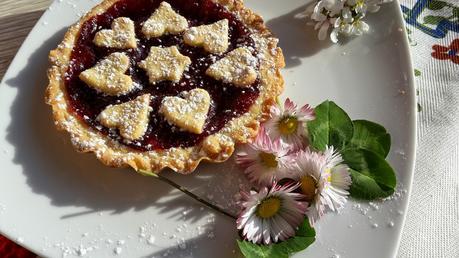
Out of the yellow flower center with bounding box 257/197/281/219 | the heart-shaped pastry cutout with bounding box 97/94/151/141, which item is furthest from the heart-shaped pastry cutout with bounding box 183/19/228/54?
the yellow flower center with bounding box 257/197/281/219

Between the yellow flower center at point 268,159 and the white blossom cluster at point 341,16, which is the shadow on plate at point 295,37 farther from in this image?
the yellow flower center at point 268,159

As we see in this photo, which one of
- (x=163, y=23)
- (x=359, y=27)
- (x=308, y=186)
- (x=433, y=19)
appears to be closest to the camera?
(x=308, y=186)

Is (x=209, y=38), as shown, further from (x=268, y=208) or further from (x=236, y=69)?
(x=268, y=208)

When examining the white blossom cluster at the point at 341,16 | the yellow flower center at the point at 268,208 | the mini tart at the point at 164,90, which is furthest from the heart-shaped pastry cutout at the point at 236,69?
the yellow flower center at the point at 268,208

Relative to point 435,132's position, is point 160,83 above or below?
above

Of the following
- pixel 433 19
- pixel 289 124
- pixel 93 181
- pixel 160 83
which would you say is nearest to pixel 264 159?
pixel 289 124

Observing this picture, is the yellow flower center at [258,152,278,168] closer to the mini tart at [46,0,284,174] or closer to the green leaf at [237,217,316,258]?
the mini tart at [46,0,284,174]

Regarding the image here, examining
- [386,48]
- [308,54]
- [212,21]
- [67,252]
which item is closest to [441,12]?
[386,48]

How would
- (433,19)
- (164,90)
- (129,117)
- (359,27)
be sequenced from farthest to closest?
1. (433,19)
2. (359,27)
3. (164,90)
4. (129,117)

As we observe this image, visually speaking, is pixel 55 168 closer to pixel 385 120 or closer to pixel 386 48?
pixel 385 120
